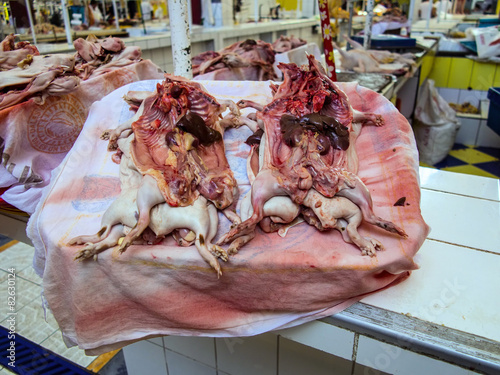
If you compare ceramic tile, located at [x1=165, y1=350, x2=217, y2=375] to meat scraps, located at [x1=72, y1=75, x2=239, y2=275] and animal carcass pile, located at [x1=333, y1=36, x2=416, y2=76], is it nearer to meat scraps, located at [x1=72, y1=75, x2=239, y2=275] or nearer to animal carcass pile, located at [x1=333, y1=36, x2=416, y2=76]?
meat scraps, located at [x1=72, y1=75, x2=239, y2=275]

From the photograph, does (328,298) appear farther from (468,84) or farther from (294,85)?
(468,84)

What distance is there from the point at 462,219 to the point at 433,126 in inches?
137

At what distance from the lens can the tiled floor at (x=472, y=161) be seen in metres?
4.55

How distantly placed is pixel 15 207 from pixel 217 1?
6.03m

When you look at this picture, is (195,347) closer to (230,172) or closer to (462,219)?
(230,172)

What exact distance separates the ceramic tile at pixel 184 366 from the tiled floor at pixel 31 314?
20.4 inches

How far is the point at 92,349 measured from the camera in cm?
145

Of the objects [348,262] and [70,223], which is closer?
[348,262]

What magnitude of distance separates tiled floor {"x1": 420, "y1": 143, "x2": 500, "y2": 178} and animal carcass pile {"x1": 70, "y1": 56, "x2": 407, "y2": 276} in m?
3.50

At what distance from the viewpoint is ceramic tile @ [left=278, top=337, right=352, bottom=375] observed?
1.48 metres

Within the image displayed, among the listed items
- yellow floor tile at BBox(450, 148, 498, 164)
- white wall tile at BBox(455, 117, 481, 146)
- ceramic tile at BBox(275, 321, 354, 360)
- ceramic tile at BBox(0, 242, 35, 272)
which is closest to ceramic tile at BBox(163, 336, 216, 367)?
ceramic tile at BBox(275, 321, 354, 360)

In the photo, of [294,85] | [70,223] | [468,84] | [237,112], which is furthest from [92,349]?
[468,84]

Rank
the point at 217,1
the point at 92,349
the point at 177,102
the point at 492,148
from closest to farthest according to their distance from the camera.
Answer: the point at 92,349
the point at 177,102
the point at 492,148
the point at 217,1

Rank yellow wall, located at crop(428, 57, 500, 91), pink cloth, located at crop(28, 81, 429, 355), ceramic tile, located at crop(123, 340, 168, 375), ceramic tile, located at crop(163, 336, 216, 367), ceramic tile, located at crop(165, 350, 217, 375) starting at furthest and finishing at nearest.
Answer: yellow wall, located at crop(428, 57, 500, 91), ceramic tile, located at crop(123, 340, 168, 375), ceramic tile, located at crop(165, 350, 217, 375), ceramic tile, located at crop(163, 336, 216, 367), pink cloth, located at crop(28, 81, 429, 355)
